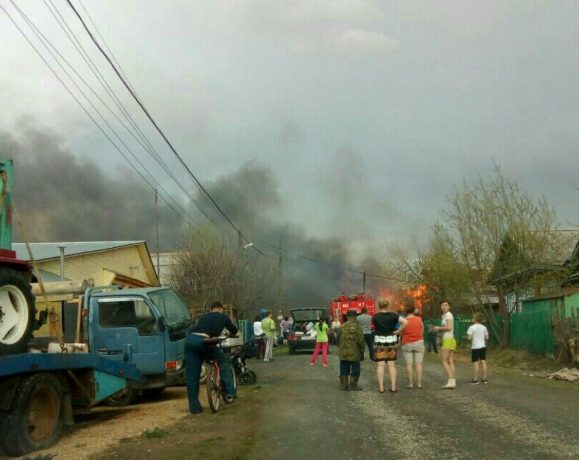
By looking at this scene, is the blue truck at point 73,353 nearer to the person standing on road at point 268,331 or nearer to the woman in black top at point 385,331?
the woman in black top at point 385,331

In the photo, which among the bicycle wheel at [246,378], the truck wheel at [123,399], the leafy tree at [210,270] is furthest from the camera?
the leafy tree at [210,270]

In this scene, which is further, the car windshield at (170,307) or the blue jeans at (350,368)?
the blue jeans at (350,368)

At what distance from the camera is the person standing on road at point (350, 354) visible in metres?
12.5

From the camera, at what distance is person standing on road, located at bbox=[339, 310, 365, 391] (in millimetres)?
12500

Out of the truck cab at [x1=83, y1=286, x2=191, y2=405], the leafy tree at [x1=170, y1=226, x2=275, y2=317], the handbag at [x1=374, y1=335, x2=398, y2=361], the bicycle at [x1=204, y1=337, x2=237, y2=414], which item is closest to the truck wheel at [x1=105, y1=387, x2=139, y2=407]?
the truck cab at [x1=83, y1=286, x2=191, y2=405]

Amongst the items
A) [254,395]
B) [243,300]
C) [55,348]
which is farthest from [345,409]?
[243,300]

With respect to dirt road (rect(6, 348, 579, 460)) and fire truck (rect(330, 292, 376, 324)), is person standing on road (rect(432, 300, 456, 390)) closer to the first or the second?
dirt road (rect(6, 348, 579, 460))

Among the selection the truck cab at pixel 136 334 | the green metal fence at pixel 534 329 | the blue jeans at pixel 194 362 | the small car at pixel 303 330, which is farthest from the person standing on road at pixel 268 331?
the blue jeans at pixel 194 362

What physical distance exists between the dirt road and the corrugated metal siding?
17.8m

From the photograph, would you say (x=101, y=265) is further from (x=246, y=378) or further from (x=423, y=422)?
(x=423, y=422)

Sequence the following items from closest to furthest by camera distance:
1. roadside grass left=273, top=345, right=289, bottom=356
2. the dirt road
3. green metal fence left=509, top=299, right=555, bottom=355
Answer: the dirt road, green metal fence left=509, top=299, right=555, bottom=355, roadside grass left=273, top=345, right=289, bottom=356

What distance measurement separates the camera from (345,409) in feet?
33.6

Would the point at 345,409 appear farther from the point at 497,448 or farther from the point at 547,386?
the point at 547,386

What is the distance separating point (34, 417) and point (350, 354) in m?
6.25
